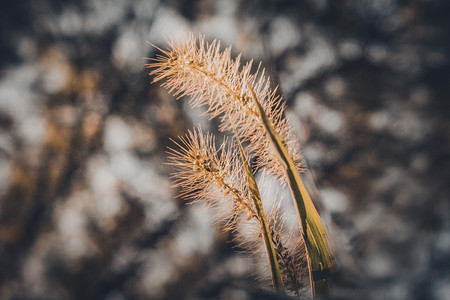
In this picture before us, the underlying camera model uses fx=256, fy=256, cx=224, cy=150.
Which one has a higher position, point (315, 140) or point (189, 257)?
point (315, 140)

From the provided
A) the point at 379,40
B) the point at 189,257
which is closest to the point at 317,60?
the point at 379,40

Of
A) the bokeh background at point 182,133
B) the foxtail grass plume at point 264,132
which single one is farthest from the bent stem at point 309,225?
the bokeh background at point 182,133

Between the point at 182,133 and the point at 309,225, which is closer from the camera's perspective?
the point at 309,225

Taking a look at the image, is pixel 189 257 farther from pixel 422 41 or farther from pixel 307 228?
pixel 422 41

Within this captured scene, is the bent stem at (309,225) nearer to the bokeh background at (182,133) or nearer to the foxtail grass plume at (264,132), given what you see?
the foxtail grass plume at (264,132)

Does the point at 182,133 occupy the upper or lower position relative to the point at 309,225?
upper
